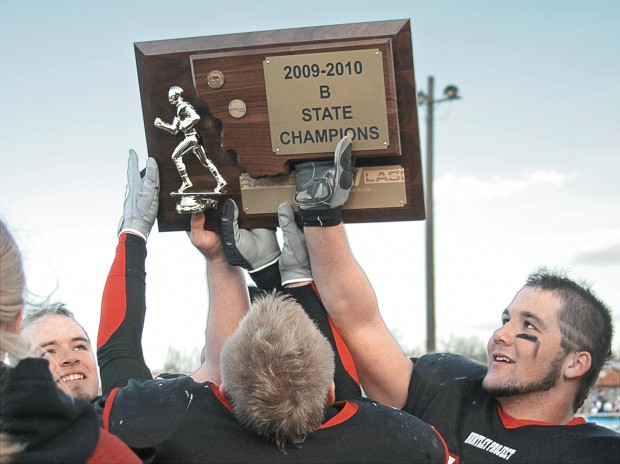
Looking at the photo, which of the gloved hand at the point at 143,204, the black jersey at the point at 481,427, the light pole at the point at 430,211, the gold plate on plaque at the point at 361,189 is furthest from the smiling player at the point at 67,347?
the light pole at the point at 430,211

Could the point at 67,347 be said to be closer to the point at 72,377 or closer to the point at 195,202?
the point at 72,377

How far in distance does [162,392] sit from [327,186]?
2.58 feet

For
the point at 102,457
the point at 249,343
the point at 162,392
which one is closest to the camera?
the point at 102,457

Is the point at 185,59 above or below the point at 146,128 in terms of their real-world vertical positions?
above

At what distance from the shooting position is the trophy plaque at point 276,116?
95.0 inches

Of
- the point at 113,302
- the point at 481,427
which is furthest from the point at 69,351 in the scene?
the point at 481,427

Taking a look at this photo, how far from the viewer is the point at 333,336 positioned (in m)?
2.57

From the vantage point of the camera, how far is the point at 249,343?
180 cm

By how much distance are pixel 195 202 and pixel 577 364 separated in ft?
4.34

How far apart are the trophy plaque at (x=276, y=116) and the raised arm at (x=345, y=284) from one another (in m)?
0.11

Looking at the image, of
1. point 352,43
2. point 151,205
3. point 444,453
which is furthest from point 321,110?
point 444,453

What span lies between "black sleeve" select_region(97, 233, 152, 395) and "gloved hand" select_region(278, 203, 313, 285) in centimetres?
45

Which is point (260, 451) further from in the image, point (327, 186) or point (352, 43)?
point (352, 43)

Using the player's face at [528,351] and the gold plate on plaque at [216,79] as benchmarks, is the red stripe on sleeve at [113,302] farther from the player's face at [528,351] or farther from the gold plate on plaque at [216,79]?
the player's face at [528,351]
